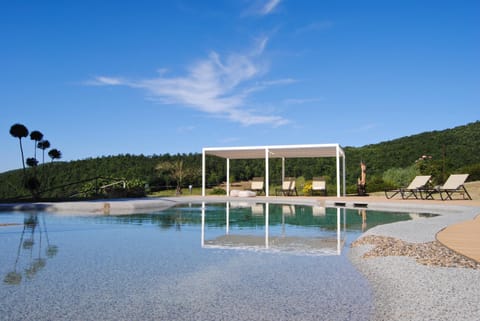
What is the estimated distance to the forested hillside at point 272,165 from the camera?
23.0 m

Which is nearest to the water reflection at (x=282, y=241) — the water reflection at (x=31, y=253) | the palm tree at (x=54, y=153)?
the water reflection at (x=31, y=253)

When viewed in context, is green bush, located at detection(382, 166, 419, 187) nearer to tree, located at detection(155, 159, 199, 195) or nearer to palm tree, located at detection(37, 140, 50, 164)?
tree, located at detection(155, 159, 199, 195)

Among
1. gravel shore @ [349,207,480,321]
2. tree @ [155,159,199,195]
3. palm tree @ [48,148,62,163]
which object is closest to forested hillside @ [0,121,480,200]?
tree @ [155,159,199,195]

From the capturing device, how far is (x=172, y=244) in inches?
206

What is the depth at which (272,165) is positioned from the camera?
1008 inches

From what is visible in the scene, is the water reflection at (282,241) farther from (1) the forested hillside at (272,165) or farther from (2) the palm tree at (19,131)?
(1) the forested hillside at (272,165)

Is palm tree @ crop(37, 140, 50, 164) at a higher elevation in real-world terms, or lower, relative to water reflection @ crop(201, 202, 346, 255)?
higher

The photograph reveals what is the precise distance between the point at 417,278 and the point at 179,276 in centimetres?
188

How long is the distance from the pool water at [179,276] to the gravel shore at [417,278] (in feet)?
0.51

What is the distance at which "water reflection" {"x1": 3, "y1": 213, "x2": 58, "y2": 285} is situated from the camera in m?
3.49

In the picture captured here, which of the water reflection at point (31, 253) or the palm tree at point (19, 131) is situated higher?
the palm tree at point (19, 131)

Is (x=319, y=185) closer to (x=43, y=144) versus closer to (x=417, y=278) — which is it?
(x=43, y=144)

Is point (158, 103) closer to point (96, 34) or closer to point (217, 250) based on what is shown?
point (96, 34)

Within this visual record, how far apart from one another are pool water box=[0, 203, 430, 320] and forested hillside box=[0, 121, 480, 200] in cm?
1501
